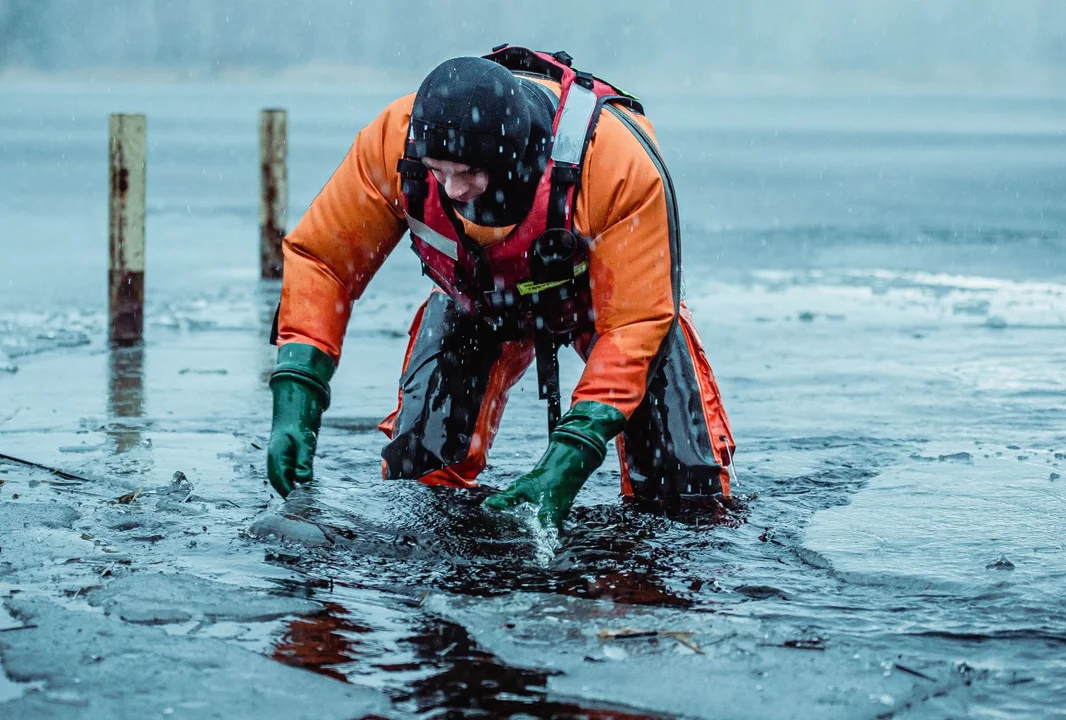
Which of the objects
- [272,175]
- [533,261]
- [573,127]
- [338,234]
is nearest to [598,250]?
[533,261]

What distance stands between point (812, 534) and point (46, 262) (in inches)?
405

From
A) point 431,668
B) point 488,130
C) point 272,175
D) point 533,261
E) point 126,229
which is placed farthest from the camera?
point 272,175

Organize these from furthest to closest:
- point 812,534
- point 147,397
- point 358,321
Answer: point 358,321 → point 147,397 → point 812,534

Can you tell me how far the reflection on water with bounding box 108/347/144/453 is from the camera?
5617 mm

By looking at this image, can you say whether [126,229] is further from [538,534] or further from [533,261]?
[538,534]

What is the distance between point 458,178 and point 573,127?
1.24 ft

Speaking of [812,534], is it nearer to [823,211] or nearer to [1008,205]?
[823,211]

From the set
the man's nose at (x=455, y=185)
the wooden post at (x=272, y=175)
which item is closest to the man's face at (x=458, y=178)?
the man's nose at (x=455, y=185)

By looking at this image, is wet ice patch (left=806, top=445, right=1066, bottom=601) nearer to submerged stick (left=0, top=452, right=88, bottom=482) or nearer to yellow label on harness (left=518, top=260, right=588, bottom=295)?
yellow label on harness (left=518, top=260, right=588, bottom=295)

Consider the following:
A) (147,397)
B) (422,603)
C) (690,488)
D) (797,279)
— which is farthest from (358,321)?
(422,603)

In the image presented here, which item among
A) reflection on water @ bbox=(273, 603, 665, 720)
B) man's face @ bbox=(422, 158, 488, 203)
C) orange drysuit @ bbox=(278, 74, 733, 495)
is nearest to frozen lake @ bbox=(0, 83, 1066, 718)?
reflection on water @ bbox=(273, 603, 665, 720)

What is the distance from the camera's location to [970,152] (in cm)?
5000

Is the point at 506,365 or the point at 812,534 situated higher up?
the point at 506,365

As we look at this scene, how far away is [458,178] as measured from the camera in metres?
3.83
